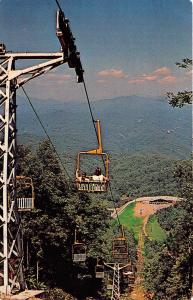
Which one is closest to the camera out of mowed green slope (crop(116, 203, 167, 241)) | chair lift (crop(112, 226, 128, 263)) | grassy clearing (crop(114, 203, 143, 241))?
chair lift (crop(112, 226, 128, 263))

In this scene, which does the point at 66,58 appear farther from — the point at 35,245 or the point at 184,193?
the point at 35,245

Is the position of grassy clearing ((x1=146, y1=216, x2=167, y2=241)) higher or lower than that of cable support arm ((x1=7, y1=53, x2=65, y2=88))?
lower

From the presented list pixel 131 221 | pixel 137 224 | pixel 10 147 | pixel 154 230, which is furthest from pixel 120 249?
pixel 131 221

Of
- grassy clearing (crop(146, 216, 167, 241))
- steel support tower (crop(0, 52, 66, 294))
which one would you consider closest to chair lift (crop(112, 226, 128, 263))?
steel support tower (crop(0, 52, 66, 294))

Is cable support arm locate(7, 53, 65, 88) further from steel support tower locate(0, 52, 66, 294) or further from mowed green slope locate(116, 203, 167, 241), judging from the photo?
mowed green slope locate(116, 203, 167, 241)

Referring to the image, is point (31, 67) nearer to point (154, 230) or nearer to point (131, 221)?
point (154, 230)

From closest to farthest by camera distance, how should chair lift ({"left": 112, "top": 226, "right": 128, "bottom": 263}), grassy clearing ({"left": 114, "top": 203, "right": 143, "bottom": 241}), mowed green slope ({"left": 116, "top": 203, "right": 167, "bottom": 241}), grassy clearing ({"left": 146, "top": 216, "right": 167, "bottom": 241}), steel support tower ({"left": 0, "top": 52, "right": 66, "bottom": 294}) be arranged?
steel support tower ({"left": 0, "top": 52, "right": 66, "bottom": 294}) < chair lift ({"left": 112, "top": 226, "right": 128, "bottom": 263}) < grassy clearing ({"left": 146, "top": 216, "right": 167, "bottom": 241}) < mowed green slope ({"left": 116, "top": 203, "right": 167, "bottom": 241}) < grassy clearing ({"left": 114, "top": 203, "right": 143, "bottom": 241})
